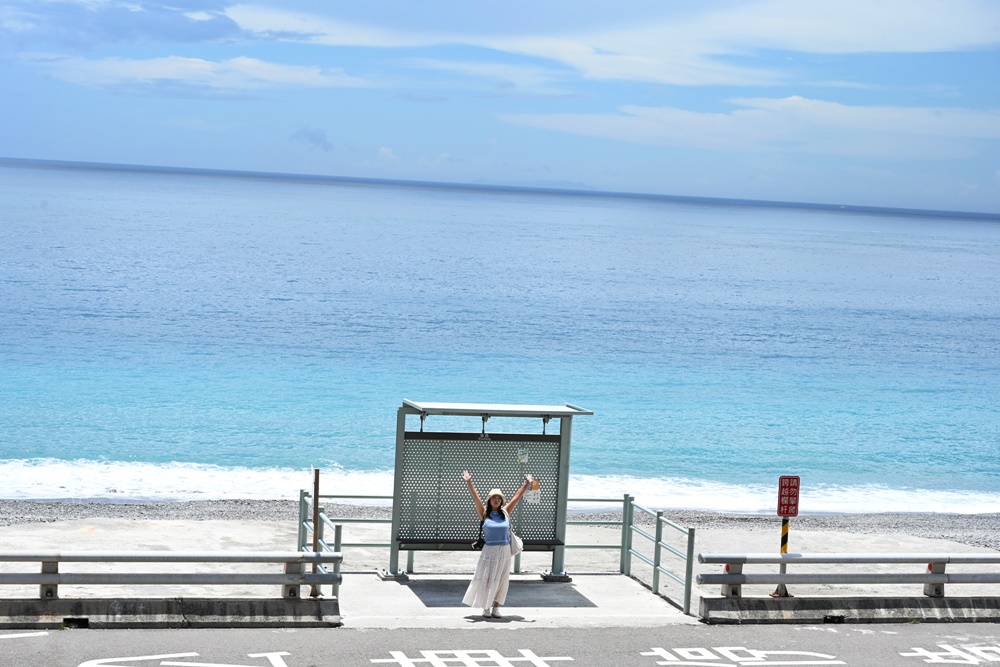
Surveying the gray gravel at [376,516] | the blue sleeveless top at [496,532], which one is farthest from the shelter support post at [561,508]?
the gray gravel at [376,516]

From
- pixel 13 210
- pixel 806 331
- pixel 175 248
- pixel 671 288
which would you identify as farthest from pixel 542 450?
pixel 13 210

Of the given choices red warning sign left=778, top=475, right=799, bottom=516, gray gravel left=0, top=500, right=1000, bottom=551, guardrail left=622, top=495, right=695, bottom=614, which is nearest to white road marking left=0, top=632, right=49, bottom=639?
guardrail left=622, top=495, right=695, bottom=614

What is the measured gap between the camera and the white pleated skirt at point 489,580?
39.1 feet

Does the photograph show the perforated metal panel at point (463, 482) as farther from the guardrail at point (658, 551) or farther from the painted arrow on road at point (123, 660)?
the painted arrow on road at point (123, 660)

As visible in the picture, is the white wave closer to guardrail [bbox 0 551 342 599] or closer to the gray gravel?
the gray gravel

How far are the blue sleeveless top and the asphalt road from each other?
887 millimetres

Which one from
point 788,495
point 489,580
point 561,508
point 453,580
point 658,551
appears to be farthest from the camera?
point 561,508

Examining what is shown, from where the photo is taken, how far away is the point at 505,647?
35.4ft

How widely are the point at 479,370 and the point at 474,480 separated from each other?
3594 cm

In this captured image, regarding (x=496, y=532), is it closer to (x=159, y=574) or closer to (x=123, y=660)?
(x=159, y=574)

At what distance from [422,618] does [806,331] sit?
205 ft

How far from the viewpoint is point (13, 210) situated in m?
153

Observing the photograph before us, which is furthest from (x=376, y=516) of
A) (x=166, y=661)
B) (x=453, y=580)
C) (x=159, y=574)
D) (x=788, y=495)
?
(x=166, y=661)

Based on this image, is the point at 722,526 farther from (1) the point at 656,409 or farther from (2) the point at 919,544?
(1) the point at 656,409
